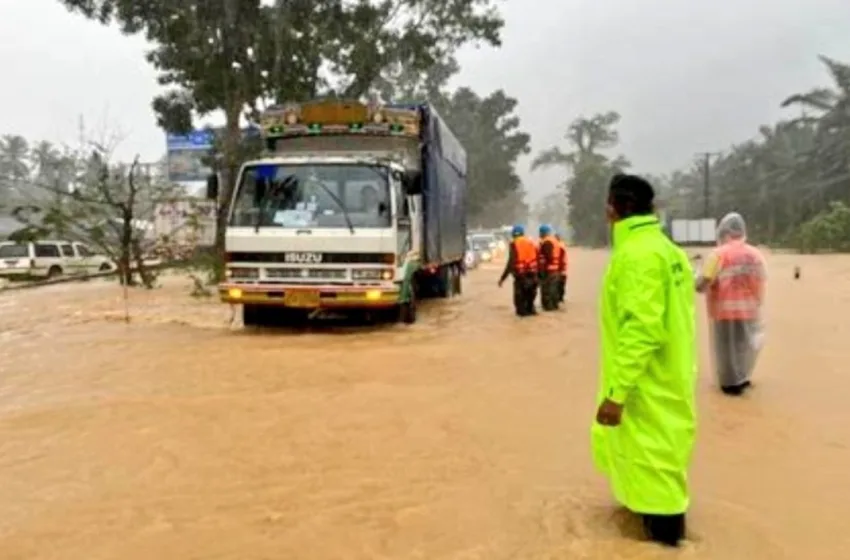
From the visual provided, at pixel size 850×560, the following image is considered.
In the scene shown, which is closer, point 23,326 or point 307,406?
point 307,406

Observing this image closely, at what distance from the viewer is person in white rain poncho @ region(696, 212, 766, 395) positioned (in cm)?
838

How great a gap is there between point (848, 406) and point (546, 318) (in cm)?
744

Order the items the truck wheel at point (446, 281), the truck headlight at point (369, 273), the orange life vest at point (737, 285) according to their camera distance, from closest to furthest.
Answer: the orange life vest at point (737, 285)
the truck headlight at point (369, 273)
the truck wheel at point (446, 281)

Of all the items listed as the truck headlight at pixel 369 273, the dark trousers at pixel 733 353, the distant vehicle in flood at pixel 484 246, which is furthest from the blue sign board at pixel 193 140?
the dark trousers at pixel 733 353

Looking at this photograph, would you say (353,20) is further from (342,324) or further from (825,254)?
(825,254)

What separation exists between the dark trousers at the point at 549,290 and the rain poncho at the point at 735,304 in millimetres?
7948

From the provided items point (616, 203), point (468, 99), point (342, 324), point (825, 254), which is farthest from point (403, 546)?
point (468, 99)

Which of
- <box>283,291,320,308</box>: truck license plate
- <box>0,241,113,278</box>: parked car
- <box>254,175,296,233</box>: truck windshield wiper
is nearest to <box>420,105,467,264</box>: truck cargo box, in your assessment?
<box>254,175,296,233</box>: truck windshield wiper

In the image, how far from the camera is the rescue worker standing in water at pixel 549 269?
16.1 m

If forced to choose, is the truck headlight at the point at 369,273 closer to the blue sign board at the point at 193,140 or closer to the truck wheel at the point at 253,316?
the truck wheel at the point at 253,316

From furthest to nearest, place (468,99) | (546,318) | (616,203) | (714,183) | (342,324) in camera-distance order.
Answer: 1. (714,183)
2. (468,99)
3. (546,318)
4. (342,324)
5. (616,203)

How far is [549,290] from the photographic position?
16.7m

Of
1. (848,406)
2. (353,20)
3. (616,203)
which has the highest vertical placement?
(353,20)

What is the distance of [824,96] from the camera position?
56.8 metres
